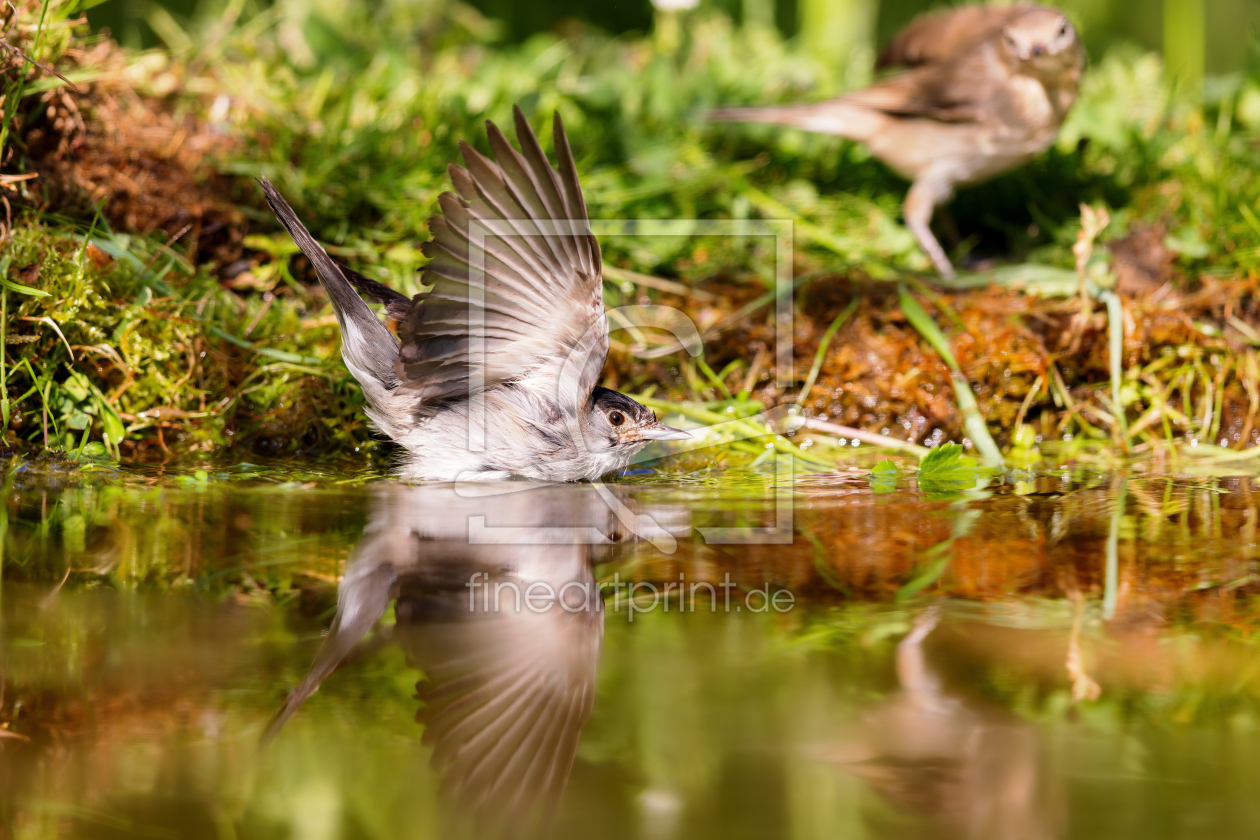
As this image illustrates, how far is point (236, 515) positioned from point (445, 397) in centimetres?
79

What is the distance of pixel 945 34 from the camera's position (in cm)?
529

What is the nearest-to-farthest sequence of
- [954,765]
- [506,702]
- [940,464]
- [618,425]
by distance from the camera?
1. [954,765]
2. [506,702]
3. [940,464]
4. [618,425]

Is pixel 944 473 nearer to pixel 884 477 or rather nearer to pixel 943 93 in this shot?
pixel 884 477

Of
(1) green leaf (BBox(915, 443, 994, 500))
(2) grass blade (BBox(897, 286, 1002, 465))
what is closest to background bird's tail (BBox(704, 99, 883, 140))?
(2) grass blade (BBox(897, 286, 1002, 465))

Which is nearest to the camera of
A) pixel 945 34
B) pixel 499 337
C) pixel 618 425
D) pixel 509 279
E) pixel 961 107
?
pixel 509 279

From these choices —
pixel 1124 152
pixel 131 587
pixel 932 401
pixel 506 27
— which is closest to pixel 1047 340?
pixel 932 401

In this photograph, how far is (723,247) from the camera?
4723 millimetres

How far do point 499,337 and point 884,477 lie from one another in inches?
49.3

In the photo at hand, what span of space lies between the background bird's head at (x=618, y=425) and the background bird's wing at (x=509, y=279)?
0.19 metres

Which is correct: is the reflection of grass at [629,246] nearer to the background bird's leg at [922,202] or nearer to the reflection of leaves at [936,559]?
the background bird's leg at [922,202]

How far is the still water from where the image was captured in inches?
55.1

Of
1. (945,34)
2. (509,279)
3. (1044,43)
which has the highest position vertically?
(945,34)

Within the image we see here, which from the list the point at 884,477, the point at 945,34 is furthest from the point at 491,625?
the point at 945,34

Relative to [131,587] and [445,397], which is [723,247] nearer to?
[445,397]
